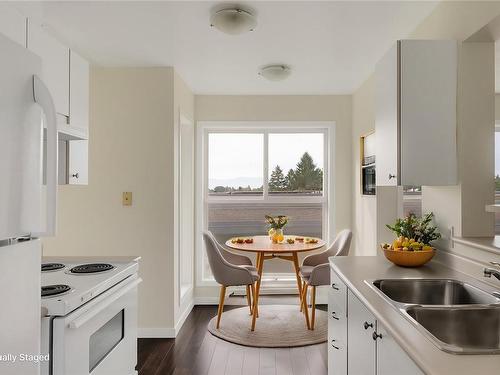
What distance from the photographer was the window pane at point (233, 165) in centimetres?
469

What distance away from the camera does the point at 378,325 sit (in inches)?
57.0

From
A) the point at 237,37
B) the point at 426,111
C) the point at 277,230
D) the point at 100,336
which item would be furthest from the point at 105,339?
the point at 277,230

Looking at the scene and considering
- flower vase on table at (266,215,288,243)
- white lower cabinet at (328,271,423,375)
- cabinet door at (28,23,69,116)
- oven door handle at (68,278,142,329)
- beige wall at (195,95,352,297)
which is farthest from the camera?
beige wall at (195,95,352,297)

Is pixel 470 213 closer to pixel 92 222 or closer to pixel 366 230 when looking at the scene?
pixel 366 230

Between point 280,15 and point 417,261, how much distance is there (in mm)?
1702

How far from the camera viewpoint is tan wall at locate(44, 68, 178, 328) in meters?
3.48

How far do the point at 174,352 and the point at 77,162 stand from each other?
1853 millimetres

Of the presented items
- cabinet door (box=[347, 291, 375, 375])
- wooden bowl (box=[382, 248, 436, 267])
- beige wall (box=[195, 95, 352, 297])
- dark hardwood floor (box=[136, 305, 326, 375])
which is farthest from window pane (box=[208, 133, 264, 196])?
cabinet door (box=[347, 291, 375, 375])

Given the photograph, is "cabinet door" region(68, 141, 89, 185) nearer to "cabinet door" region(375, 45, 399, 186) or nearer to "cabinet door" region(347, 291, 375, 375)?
"cabinet door" region(347, 291, 375, 375)

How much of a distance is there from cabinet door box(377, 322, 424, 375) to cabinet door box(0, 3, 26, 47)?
176cm

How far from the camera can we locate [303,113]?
447cm

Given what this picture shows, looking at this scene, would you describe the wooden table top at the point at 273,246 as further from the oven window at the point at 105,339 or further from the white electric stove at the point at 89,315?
the oven window at the point at 105,339

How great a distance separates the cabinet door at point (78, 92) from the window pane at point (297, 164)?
2808 mm

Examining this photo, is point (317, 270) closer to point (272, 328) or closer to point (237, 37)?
point (272, 328)
